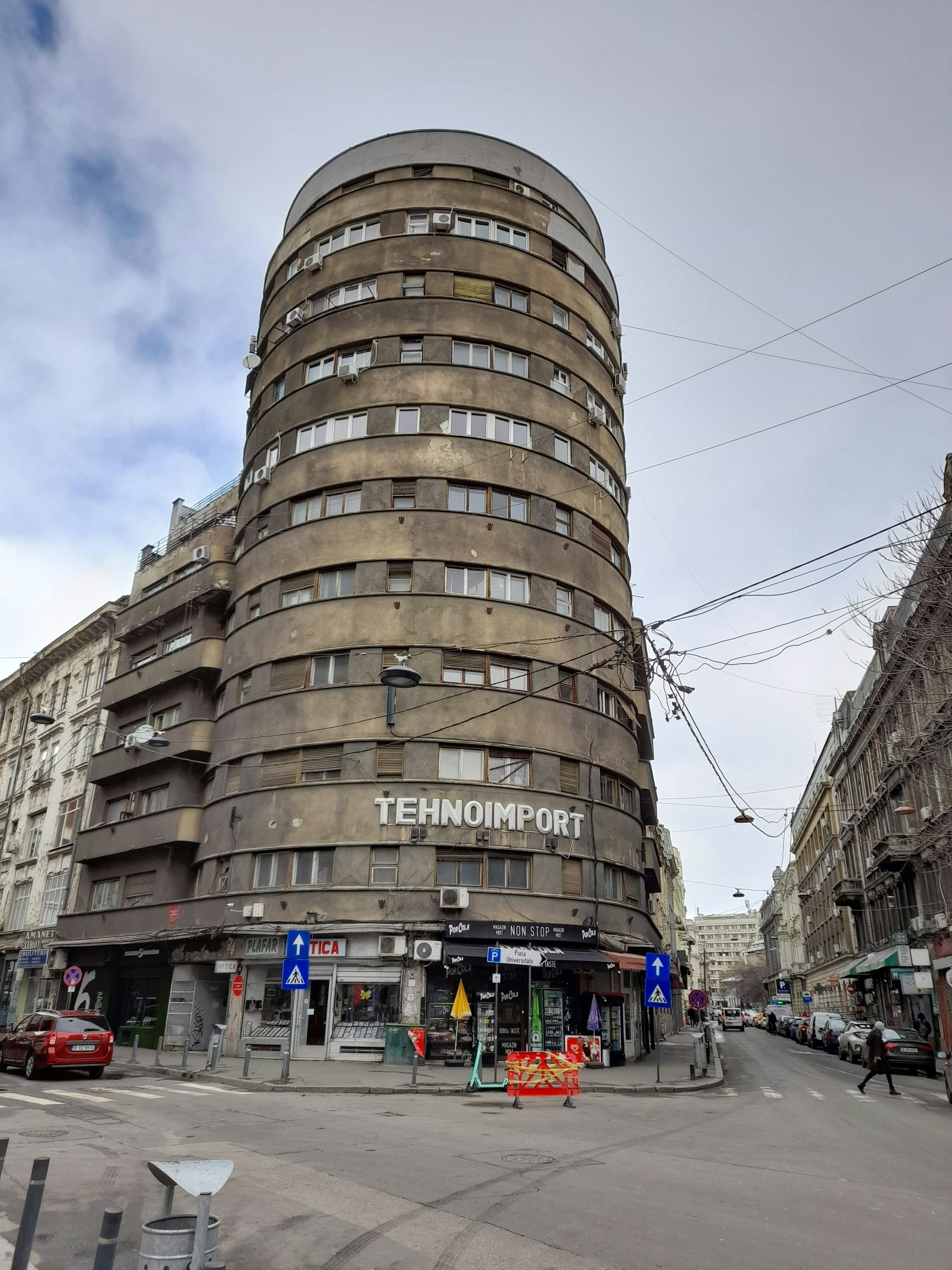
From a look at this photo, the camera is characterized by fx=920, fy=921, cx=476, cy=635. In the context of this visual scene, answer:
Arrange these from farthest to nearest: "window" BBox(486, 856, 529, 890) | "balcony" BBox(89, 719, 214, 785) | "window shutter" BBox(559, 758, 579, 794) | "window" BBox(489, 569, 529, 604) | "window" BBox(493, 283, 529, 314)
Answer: "window" BBox(493, 283, 529, 314)
"balcony" BBox(89, 719, 214, 785)
"window" BBox(489, 569, 529, 604)
"window shutter" BBox(559, 758, 579, 794)
"window" BBox(486, 856, 529, 890)

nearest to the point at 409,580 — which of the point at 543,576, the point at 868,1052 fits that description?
the point at 543,576

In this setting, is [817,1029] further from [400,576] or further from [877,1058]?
[400,576]

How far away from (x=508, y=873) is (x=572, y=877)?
219cm

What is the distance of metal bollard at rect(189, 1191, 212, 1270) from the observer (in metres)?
4.46

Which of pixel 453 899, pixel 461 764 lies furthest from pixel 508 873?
pixel 461 764

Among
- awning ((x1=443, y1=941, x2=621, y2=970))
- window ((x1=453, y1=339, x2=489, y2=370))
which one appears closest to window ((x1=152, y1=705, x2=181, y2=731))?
awning ((x1=443, y1=941, x2=621, y2=970))

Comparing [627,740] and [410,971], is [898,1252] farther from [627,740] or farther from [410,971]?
[627,740]

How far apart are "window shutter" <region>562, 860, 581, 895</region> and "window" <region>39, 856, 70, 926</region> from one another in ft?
77.4

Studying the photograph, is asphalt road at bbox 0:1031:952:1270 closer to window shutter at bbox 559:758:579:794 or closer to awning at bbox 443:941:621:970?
awning at bbox 443:941:621:970

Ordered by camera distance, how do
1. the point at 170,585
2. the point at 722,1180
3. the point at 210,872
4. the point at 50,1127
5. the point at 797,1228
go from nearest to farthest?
the point at 797,1228
the point at 722,1180
the point at 50,1127
the point at 210,872
the point at 170,585

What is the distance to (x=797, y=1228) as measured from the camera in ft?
23.8

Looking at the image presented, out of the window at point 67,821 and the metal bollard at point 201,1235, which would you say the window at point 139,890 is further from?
the metal bollard at point 201,1235

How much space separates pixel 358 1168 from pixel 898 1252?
16.7 feet

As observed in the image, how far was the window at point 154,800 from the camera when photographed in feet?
108
